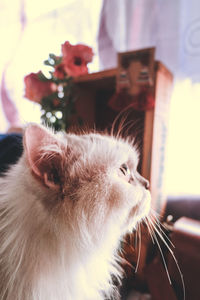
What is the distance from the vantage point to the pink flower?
63 centimetres

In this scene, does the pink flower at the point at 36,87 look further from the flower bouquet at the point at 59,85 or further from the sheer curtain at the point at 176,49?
the sheer curtain at the point at 176,49

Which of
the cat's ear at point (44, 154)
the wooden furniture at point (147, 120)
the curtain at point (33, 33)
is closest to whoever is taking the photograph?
the cat's ear at point (44, 154)

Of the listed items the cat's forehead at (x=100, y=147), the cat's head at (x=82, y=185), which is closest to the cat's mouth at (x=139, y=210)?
the cat's head at (x=82, y=185)

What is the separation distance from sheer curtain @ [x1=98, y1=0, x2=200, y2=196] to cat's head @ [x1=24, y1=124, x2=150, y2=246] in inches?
13.8

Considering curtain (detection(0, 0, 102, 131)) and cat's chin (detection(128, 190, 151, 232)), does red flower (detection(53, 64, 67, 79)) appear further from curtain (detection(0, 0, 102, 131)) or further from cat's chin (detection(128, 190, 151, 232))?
cat's chin (detection(128, 190, 151, 232))

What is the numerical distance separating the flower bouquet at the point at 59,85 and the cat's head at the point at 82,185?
0.24 metres

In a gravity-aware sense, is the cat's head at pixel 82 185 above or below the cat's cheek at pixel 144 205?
above

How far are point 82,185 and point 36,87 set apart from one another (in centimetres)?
41

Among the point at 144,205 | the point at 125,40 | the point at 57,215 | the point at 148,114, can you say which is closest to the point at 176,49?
the point at 125,40

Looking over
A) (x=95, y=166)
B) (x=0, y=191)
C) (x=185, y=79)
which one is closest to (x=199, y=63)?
(x=185, y=79)

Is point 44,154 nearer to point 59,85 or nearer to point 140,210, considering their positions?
point 140,210

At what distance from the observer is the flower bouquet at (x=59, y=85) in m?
0.60

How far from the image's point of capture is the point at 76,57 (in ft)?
1.96

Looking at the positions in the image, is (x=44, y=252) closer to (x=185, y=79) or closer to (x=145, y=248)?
(x=145, y=248)
